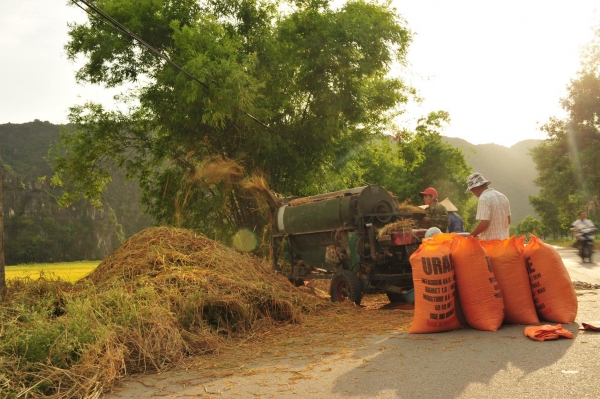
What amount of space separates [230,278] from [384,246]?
3.12 metres

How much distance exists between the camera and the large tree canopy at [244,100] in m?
18.5

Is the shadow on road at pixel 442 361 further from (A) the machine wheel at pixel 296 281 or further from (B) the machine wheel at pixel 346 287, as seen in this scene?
(A) the machine wheel at pixel 296 281

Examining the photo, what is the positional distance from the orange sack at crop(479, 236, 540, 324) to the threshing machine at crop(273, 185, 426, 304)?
8.85 ft

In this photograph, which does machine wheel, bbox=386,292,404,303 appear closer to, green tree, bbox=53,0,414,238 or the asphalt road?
the asphalt road

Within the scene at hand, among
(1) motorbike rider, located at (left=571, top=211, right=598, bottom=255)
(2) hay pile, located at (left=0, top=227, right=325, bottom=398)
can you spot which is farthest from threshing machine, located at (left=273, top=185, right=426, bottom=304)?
(1) motorbike rider, located at (left=571, top=211, right=598, bottom=255)

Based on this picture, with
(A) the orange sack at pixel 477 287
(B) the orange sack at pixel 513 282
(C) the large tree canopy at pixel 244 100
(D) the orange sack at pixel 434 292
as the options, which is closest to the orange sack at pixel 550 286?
(B) the orange sack at pixel 513 282

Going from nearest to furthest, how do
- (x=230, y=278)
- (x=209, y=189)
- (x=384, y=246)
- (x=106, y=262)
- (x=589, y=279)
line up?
1. (x=230, y=278)
2. (x=106, y=262)
3. (x=384, y=246)
4. (x=589, y=279)
5. (x=209, y=189)

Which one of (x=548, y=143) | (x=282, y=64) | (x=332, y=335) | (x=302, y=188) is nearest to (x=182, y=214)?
(x=302, y=188)

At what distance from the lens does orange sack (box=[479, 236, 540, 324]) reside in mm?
7688

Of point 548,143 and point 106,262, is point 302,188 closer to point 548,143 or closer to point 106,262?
point 106,262

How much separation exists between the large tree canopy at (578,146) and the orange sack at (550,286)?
38782 millimetres

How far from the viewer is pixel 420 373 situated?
548cm

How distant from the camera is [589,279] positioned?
15.7 meters

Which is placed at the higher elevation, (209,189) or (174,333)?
(209,189)
